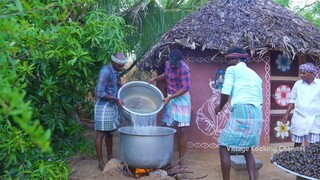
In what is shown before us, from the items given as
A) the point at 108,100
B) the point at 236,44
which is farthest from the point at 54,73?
the point at 236,44

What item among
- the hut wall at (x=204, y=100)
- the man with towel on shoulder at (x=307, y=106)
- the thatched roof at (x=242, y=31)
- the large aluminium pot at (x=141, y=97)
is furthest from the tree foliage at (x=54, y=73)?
the man with towel on shoulder at (x=307, y=106)

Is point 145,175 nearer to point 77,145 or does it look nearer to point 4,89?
point 77,145

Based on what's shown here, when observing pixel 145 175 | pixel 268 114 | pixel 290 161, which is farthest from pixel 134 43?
pixel 290 161

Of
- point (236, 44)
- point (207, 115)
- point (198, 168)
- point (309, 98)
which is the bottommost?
point (198, 168)

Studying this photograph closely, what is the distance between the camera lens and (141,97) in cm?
466

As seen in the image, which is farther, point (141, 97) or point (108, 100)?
point (141, 97)

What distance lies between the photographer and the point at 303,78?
4.42 m

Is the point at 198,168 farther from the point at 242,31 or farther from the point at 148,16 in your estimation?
the point at 148,16

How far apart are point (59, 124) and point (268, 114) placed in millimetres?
3400

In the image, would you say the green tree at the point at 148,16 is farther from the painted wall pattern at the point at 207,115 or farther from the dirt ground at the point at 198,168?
the dirt ground at the point at 198,168

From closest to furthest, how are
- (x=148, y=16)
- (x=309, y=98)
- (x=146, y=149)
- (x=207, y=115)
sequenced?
(x=146, y=149)
(x=309, y=98)
(x=207, y=115)
(x=148, y=16)

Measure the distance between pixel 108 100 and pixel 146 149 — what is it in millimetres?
893

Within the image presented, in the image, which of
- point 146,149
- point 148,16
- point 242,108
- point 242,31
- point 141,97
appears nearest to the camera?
point 242,108

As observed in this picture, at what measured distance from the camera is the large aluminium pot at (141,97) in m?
4.54
